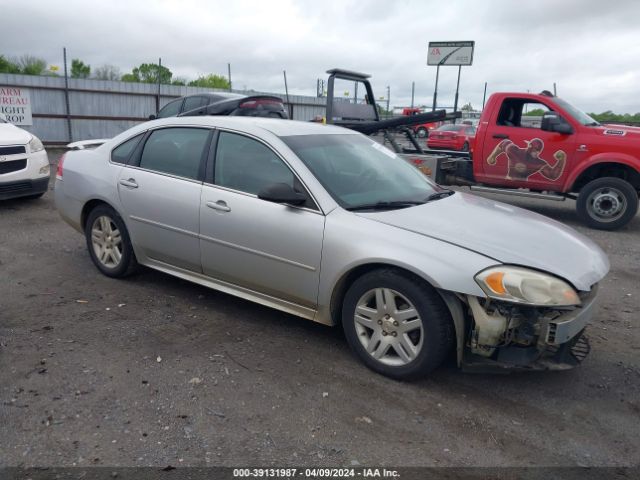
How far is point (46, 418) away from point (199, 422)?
0.81 metres

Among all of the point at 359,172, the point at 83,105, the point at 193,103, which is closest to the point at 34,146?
the point at 193,103

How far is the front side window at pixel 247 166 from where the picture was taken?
3889 millimetres

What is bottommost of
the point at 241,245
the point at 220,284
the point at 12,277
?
the point at 12,277

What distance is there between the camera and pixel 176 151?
4.49 meters

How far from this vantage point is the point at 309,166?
3820 mm

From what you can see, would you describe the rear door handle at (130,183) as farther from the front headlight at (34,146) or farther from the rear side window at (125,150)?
the front headlight at (34,146)

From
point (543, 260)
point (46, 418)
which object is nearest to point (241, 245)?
point (46, 418)

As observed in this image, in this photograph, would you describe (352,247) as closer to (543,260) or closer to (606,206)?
(543,260)

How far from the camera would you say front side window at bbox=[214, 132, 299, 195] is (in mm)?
3889

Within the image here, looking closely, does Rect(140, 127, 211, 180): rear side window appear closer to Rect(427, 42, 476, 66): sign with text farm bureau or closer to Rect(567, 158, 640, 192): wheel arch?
Rect(567, 158, 640, 192): wheel arch

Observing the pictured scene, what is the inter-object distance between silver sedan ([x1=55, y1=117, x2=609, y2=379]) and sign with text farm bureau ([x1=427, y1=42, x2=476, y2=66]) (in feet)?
58.5

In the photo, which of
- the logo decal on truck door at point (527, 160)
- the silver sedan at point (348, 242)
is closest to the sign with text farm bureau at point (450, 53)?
the logo decal on truck door at point (527, 160)

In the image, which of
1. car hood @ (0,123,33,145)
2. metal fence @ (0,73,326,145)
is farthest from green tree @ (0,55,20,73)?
car hood @ (0,123,33,145)

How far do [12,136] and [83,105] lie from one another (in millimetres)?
9692
